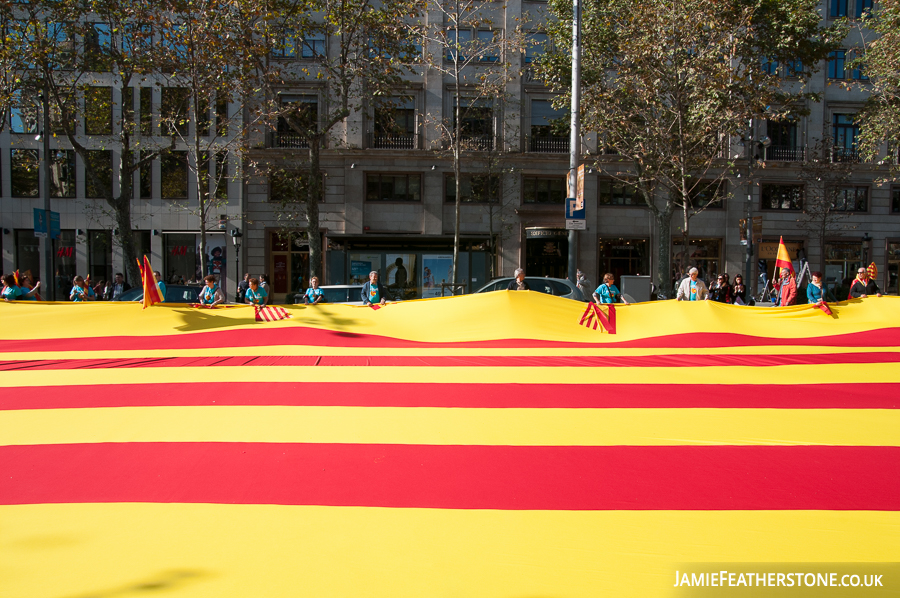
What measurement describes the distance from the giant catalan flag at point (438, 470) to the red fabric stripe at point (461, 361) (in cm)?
7

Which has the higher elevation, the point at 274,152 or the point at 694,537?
the point at 274,152

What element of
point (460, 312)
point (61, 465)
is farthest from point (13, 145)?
point (61, 465)

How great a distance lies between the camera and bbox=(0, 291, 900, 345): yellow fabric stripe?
1035 cm

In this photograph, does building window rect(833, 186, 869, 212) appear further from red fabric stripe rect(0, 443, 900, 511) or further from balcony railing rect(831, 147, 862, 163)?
red fabric stripe rect(0, 443, 900, 511)

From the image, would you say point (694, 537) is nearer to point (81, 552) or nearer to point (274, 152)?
point (81, 552)

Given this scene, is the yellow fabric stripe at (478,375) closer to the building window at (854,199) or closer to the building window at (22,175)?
the building window at (22,175)

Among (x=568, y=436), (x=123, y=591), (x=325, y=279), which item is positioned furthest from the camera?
(x=325, y=279)

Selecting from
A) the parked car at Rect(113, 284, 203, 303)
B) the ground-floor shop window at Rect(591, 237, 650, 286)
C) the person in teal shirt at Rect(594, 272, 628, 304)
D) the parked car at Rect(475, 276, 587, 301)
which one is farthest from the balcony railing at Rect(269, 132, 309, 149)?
the person in teal shirt at Rect(594, 272, 628, 304)

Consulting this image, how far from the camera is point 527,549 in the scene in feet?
10.1

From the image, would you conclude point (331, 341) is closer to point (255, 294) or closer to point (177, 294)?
point (255, 294)

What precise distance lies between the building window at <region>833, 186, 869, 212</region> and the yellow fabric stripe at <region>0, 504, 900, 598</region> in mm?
37425

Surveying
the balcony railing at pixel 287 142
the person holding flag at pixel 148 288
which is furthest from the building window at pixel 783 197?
the person holding flag at pixel 148 288

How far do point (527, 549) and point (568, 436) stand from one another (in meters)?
2.06

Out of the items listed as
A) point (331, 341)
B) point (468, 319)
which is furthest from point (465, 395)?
point (468, 319)
